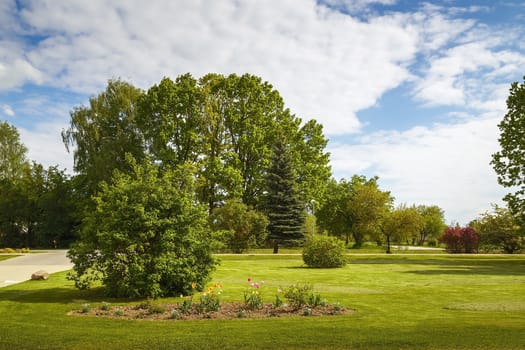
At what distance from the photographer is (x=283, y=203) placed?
42.3m

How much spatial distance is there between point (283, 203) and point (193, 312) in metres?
32.1

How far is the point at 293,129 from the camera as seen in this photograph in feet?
152

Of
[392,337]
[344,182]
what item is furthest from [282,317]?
[344,182]

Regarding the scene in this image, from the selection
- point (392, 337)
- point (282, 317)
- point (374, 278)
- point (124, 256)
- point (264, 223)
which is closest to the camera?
point (392, 337)

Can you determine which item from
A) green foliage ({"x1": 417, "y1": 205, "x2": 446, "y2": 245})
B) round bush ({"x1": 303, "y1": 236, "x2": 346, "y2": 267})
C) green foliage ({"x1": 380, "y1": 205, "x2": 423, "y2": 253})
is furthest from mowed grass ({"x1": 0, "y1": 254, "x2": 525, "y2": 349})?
green foliage ({"x1": 417, "y1": 205, "x2": 446, "y2": 245})

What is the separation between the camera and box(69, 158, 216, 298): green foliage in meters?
12.4

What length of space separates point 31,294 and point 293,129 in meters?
35.6

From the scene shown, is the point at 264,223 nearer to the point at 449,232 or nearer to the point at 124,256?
the point at 449,232

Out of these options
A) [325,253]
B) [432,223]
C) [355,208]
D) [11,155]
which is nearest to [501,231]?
[355,208]

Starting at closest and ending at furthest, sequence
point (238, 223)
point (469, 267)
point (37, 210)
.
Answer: point (469, 267) < point (238, 223) < point (37, 210)

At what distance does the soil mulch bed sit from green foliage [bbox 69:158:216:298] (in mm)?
1429

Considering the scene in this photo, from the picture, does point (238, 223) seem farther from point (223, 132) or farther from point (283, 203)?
point (223, 132)

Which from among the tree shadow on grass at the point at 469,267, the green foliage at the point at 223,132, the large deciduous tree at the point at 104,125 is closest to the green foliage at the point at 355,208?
the green foliage at the point at 223,132

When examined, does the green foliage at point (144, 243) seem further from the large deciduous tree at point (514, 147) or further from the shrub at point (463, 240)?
the shrub at point (463, 240)
